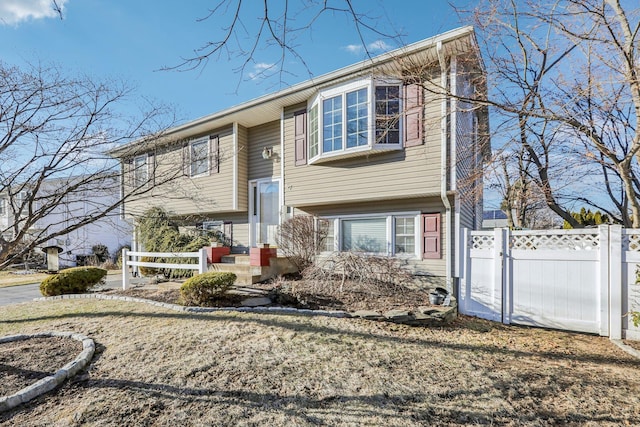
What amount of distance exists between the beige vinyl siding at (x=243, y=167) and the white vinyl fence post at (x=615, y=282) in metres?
9.47

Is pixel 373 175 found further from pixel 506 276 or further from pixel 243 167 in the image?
pixel 243 167

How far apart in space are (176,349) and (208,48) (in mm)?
3563

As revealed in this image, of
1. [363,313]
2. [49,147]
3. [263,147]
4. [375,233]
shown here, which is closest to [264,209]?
[263,147]

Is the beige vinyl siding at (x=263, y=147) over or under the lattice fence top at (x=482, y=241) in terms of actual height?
over

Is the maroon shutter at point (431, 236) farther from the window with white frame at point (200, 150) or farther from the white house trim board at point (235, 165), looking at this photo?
the window with white frame at point (200, 150)

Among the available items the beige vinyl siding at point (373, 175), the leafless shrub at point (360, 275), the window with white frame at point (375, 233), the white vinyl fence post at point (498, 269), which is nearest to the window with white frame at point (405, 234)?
the window with white frame at point (375, 233)

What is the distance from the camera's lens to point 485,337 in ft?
16.1

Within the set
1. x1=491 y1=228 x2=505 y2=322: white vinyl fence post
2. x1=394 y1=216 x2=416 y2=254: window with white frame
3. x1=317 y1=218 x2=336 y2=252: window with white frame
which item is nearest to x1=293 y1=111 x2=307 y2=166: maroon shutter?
x1=317 y1=218 x2=336 y2=252: window with white frame

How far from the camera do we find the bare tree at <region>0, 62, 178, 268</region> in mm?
3607

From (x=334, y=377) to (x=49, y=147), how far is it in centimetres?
421

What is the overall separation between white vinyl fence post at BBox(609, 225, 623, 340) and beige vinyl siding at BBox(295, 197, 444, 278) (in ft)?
10.2

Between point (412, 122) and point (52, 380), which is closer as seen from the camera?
point (52, 380)

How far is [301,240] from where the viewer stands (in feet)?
30.0

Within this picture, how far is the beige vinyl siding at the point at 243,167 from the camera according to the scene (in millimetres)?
11234
